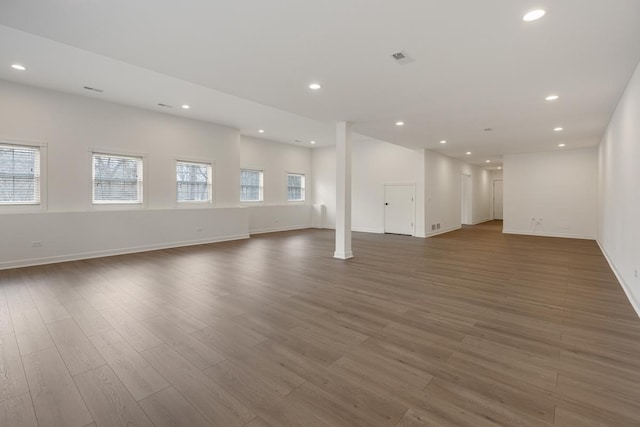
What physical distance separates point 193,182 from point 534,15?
7.38 meters

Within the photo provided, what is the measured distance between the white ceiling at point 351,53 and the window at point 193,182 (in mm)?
2189

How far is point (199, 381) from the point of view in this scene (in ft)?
6.40

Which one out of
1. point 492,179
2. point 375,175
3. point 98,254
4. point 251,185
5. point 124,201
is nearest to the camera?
point 98,254

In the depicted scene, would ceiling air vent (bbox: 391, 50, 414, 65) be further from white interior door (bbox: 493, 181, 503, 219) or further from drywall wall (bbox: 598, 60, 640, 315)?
white interior door (bbox: 493, 181, 503, 219)

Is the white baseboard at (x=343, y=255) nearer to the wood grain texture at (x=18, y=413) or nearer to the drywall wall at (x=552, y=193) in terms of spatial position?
the wood grain texture at (x=18, y=413)

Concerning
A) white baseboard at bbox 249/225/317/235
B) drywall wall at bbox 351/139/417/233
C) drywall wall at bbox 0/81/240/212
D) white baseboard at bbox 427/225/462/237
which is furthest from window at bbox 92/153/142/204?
white baseboard at bbox 427/225/462/237

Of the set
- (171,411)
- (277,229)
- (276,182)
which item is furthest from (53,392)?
(276,182)

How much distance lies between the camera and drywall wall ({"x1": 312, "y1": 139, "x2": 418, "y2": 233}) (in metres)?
9.58

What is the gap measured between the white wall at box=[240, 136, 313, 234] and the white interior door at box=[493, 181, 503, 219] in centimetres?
1050

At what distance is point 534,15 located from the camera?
2.37m

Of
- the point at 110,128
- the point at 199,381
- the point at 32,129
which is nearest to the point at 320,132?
the point at 110,128

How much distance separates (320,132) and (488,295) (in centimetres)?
630

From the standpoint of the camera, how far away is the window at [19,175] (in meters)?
5.13

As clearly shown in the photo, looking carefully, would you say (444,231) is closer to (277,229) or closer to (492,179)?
(277,229)
